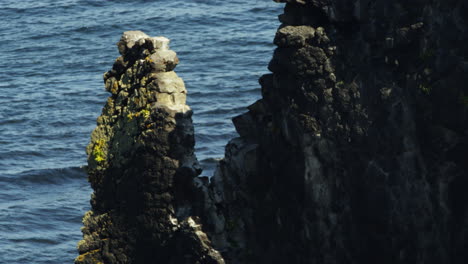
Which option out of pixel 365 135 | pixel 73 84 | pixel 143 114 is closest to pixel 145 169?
pixel 143 114

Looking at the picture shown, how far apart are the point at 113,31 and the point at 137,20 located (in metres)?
1.86

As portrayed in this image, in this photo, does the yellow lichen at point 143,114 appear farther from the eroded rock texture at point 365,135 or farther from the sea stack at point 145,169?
the eroded rock texture at point 365,135

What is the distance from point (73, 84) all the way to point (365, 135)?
4147 centimetres

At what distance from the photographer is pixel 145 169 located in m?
21.9

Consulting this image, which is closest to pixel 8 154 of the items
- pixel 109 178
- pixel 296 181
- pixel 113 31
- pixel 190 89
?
pixel 190 89

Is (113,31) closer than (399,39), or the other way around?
(399,39)

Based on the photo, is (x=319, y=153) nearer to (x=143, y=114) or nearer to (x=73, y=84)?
(x=143, y=114)

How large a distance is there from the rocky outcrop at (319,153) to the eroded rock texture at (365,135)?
0.9 inches

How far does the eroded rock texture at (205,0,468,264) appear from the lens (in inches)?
720

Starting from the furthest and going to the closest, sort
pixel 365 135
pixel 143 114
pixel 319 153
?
pixel 143 114 → pixel 319 153 → pixel 365 135

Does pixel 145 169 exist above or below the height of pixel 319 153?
below

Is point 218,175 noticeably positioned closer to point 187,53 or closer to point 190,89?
point 190,89

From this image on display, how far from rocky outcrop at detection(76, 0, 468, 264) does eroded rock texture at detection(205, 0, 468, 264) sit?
2cm

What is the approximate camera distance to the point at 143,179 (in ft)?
72.1
